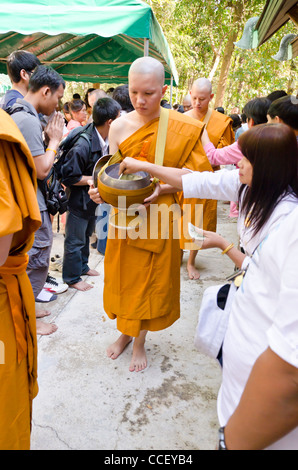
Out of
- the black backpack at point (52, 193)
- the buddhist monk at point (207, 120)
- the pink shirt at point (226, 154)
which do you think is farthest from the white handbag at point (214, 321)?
the buddhist monk at point (207, 120)

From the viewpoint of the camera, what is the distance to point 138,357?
249 cm

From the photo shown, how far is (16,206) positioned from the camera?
104 cm

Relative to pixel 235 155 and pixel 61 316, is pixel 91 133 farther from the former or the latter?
pixel 61 316

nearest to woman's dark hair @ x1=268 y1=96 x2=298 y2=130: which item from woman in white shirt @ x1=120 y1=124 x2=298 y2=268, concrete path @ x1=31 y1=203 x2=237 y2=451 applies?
woman in white shirt @ x1=120 y1=124 x2=298 y2=268

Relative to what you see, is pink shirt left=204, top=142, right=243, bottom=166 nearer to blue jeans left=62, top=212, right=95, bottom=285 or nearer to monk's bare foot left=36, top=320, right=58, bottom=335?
blue jeans left=62, top=212, right=95, bottom=285

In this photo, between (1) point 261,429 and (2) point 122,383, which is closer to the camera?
(1) point 261,429

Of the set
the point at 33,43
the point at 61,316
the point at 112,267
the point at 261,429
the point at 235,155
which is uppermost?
the point at 33,43

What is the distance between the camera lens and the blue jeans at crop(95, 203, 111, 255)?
12.4 ft

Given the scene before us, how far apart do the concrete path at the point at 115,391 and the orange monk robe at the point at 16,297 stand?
26.5 inches

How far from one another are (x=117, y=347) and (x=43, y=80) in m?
2.01

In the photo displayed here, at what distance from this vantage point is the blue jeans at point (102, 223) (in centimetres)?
379

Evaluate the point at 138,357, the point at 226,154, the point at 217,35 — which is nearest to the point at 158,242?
the point at 138,357

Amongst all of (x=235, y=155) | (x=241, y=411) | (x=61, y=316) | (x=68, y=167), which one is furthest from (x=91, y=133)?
(x=241, y=411)
